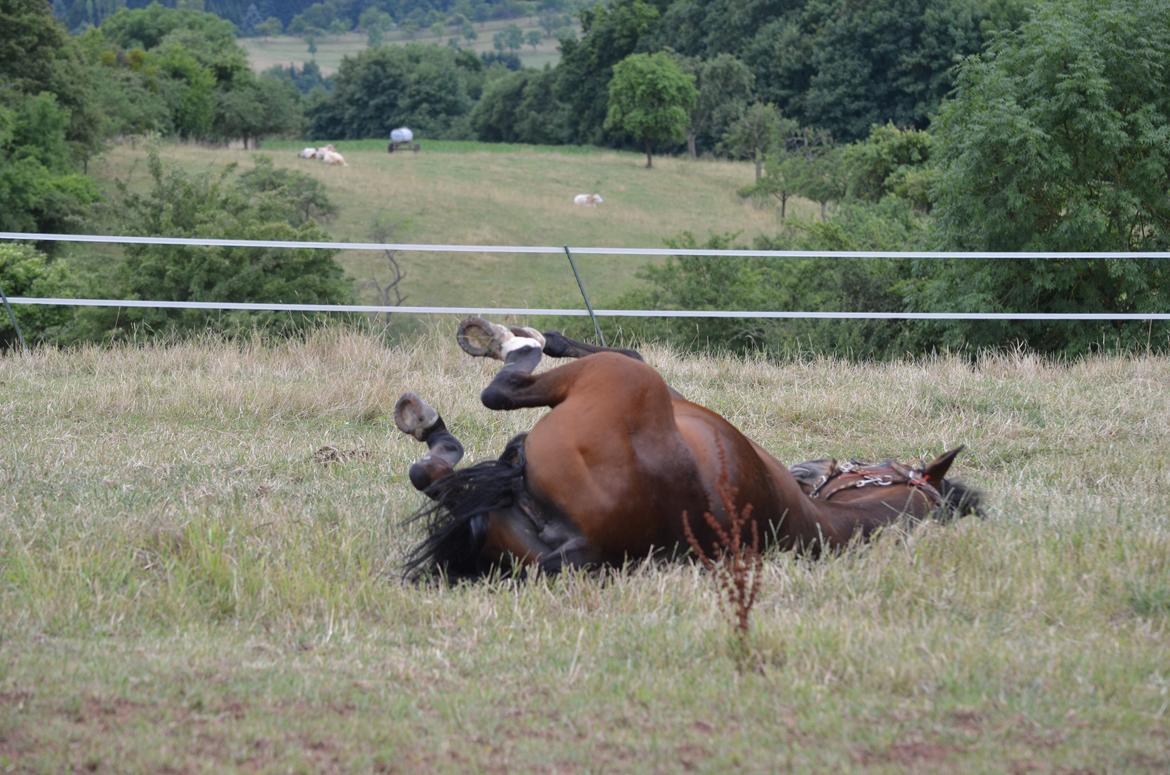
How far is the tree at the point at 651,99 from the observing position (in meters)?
70.6

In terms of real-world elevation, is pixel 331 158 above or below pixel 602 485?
below

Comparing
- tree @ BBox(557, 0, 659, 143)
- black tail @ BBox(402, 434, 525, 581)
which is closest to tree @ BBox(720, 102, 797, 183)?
tree @ BBox(557, 0, 659, 143)

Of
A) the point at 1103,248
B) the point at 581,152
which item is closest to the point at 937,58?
the point at 581,152

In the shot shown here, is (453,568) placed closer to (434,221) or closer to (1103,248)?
(1103,248)

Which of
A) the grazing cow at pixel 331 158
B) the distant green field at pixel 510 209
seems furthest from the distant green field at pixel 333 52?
the grazing cow at pixel 331 158

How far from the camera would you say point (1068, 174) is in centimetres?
1714

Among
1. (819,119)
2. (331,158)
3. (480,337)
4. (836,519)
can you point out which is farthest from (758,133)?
(836,519)

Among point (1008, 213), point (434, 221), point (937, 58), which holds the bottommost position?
point (434, 221)

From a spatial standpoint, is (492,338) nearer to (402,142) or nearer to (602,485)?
(602,485)

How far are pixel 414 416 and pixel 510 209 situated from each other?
47.5m

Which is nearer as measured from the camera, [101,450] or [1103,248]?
[101,450]

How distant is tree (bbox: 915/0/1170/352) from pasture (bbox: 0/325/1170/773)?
947cm

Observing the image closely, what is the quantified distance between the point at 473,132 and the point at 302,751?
94.9 m

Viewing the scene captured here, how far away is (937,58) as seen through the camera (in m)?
68.2
